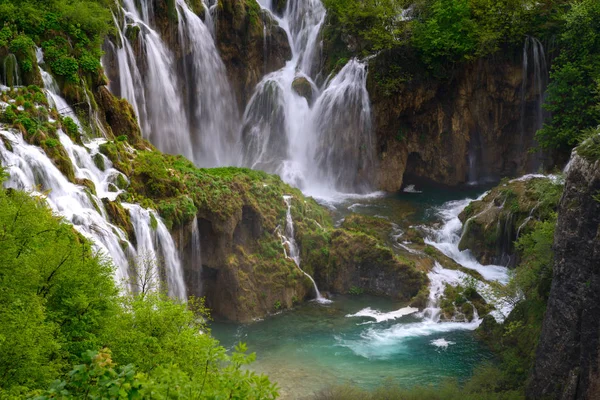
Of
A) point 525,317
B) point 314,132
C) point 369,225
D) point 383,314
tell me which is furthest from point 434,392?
point 314,132

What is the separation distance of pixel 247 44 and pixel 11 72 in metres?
21.1

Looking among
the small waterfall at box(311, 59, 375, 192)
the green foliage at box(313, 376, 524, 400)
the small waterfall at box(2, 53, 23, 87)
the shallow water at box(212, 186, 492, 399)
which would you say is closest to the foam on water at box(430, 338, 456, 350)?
the shallow water at box(212, 186, 492, 399)

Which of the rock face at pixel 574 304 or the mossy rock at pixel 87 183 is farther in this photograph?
the mossy rock at pixel 87 183

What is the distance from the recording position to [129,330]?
38.1ft

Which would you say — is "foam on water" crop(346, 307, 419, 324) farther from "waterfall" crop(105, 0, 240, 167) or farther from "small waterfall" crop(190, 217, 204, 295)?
"waterfall" crop(105, 0, 240, 167)

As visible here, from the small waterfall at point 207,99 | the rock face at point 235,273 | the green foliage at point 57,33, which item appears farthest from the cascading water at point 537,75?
the green foliage at point 57,33

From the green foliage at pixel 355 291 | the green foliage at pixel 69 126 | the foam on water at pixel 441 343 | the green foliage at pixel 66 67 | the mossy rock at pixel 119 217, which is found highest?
the green foliage at pixel 66 67

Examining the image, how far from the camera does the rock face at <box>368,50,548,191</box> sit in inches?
1499

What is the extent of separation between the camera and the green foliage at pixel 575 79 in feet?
106

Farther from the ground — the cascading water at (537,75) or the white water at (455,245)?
the cascading water at (537,75)

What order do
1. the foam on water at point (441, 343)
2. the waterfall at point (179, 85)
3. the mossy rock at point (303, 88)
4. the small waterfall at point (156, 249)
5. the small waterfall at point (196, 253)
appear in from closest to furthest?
the small waterfall at point (156, 249)
the foam on water at point (441, 343)
the small waterfall at point (196, 253)
the waterfall at point (179, 85)
the mossy rock at point (303, 88)

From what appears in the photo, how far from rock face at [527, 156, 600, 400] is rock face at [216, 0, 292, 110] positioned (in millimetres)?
27633

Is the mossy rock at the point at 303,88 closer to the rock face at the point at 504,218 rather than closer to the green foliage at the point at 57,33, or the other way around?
the rock face at the point at 504,218

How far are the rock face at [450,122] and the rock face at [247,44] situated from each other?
786 centimetres
